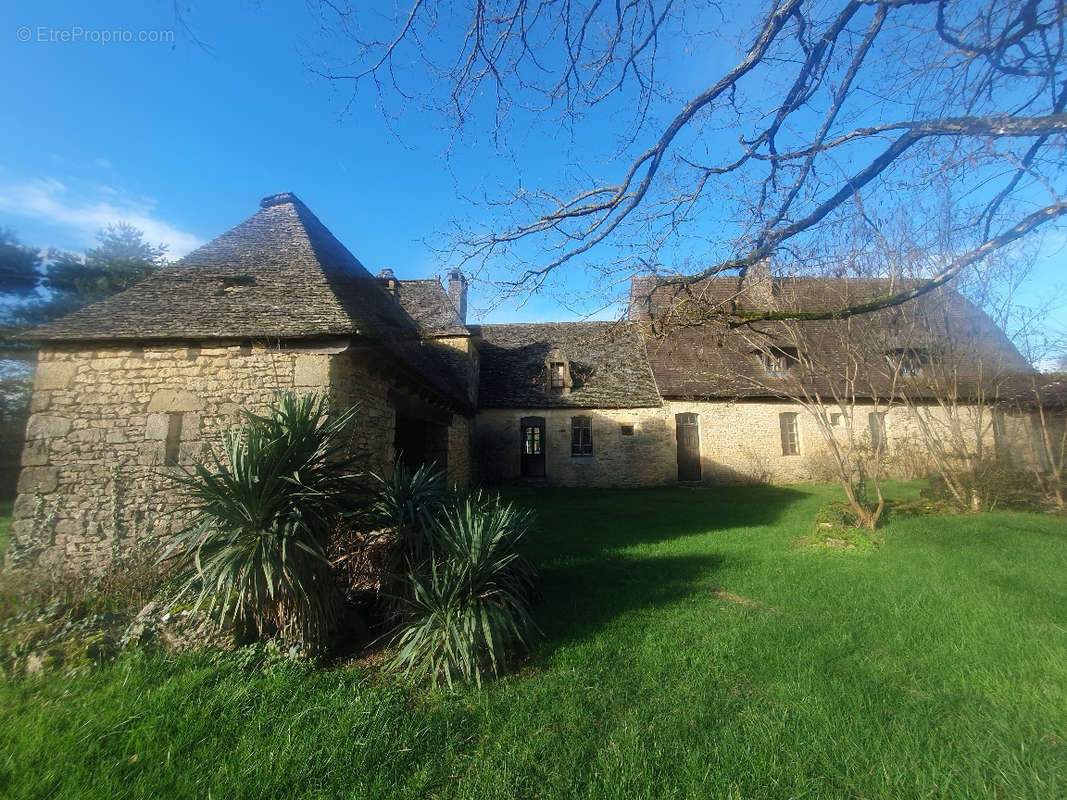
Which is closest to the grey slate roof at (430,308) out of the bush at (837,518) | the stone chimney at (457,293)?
the stone chimney at (457,293)

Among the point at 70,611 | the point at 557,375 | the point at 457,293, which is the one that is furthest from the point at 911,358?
the point at 70,611

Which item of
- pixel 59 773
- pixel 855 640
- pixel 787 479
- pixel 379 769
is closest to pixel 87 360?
pixel 59 773

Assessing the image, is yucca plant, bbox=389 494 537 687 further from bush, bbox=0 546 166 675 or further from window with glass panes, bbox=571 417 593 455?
window with glass panes, bbox=571 417 593 455

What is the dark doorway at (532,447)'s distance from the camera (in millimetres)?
16922

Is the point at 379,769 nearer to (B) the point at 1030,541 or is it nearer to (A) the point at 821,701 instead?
(A) the point at 821,701

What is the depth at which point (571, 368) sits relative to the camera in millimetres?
17891

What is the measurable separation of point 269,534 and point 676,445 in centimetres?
1485

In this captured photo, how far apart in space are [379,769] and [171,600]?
2.84 m

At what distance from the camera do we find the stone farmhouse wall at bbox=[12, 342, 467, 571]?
6188mm

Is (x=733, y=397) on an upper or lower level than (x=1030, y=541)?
upper

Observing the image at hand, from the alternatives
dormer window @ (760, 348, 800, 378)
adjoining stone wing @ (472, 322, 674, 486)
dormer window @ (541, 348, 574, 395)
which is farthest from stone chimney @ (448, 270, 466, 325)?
dormer window @ (760, 348, 800, 378)

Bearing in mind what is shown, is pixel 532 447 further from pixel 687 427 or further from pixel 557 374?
pixel 687 427

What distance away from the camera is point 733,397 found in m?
16.1

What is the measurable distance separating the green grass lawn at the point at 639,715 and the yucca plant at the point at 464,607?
0.71 ft
